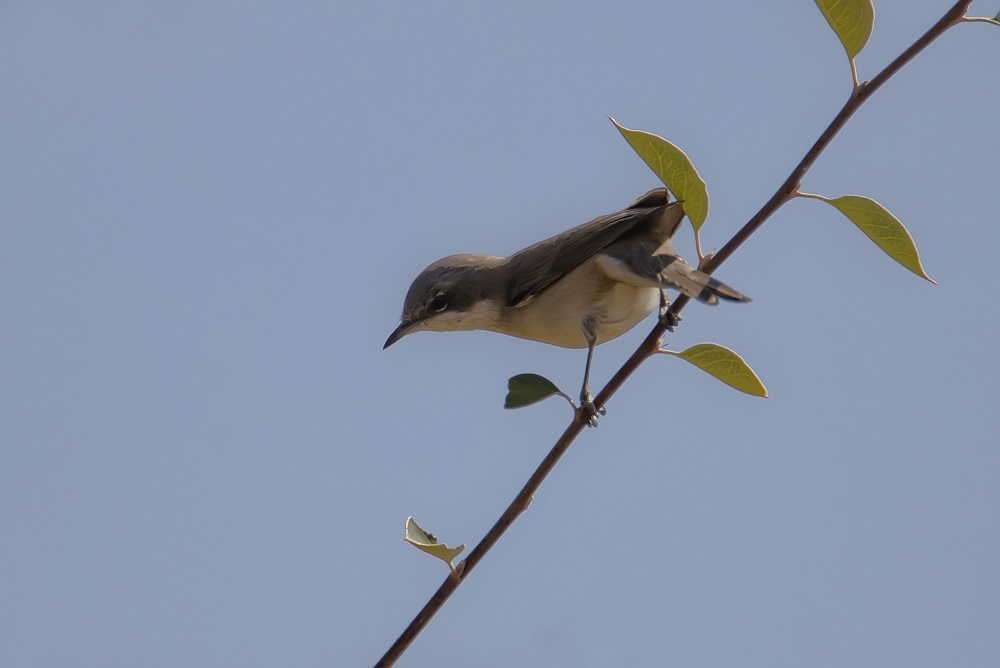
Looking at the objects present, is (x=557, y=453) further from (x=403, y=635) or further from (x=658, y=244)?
(x=658, y=244)

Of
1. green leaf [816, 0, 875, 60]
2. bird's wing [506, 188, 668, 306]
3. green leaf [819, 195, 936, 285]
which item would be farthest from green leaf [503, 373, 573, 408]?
green leaf [816, 0, 875, 60]

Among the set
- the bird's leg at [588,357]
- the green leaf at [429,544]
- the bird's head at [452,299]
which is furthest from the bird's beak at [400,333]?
the green leaf at [429,544]

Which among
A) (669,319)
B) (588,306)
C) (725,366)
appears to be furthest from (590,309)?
(725,366)

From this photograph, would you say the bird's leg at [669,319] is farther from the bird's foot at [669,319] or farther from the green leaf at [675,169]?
the green leaf at [675,169]

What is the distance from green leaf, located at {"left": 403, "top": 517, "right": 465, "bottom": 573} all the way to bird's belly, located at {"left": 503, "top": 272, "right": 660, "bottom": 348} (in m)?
1.80

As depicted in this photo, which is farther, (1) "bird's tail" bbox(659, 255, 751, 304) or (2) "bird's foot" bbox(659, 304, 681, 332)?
(1) "bird's tail" bbox(659, 255, 751, 304)

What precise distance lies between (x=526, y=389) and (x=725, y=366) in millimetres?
657

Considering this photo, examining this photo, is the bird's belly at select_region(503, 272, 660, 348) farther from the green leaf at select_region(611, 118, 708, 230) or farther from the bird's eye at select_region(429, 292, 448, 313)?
the green leaf at select_region(611, 118, 708, 230)

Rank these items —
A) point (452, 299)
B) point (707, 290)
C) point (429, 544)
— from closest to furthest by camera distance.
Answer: point (429, 544) < point (707, 290) < point (452, 299)

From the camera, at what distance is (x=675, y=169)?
2.96 m

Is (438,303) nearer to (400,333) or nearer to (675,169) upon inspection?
(400,333)

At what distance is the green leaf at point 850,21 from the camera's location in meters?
2.80

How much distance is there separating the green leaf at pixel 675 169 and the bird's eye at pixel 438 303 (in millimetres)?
2273

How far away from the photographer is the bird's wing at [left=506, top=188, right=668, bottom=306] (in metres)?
4.23
